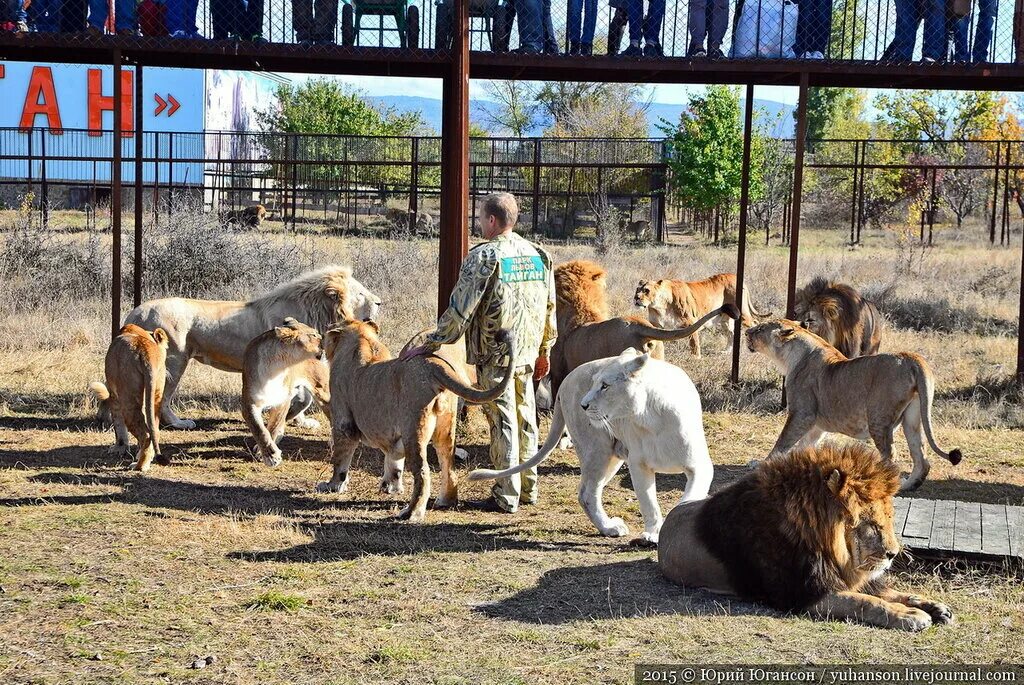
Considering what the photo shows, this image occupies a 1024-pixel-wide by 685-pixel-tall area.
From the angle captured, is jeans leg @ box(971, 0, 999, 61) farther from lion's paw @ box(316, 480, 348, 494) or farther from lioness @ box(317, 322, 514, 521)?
lion's paw @ box(316, 480, 348, 494)

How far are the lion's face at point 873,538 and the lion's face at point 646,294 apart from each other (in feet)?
29.2

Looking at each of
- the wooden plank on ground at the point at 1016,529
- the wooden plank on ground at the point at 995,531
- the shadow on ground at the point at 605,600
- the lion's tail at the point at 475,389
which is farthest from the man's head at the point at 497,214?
the wooden plank on ground at the point at 1016,529

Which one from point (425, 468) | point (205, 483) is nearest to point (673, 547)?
point (425, 468)

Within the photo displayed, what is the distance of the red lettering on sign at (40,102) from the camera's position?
125ft

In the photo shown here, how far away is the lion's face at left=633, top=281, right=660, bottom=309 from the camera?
46.1 ft

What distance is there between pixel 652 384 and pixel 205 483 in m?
3.56

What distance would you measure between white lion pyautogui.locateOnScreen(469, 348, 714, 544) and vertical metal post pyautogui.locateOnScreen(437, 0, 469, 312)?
319 centimetres

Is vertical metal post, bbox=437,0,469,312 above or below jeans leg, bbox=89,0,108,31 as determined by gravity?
below

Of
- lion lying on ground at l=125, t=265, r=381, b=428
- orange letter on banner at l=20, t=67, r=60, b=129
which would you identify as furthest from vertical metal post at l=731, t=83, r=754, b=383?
orange letter on banner at l=20, t=67, r=60, b=129

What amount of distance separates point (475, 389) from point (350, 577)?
148cm

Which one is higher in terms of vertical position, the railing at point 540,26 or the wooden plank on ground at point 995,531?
the railing at point 540,26

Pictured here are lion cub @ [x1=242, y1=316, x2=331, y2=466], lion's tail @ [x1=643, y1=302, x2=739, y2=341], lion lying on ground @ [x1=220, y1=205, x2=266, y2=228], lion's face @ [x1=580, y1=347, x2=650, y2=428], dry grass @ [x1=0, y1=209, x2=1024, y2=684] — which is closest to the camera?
dry grass @ [x1=0, y1=209, x2=1024, y2=684]

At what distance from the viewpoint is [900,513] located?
6.96m

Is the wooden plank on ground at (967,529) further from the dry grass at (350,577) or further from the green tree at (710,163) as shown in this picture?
the green tree at (710,163)
